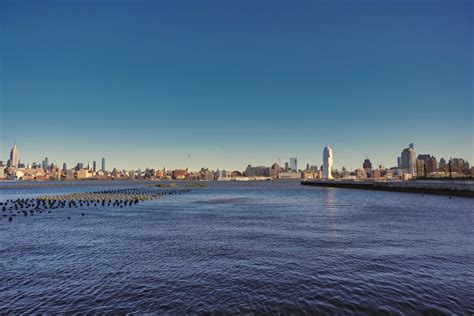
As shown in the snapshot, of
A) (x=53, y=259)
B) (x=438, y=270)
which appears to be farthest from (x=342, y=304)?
(x=53, y=259)

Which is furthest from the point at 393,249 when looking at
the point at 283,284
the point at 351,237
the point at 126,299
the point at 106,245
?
the point at 106,245

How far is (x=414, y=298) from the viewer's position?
16250 millimetres

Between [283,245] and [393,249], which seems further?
[283,245]

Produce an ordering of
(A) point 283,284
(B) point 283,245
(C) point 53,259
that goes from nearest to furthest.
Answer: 1. (A) point 283,284
2. (C) point 53,259
3. (B) point 283,245

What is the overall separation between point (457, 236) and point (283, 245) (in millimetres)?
19738

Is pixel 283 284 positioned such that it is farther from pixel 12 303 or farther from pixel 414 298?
pixel 12 303

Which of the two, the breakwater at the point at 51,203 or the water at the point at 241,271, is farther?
the breakwater at the point at 51,203

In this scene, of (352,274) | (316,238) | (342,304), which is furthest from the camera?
(316,238)

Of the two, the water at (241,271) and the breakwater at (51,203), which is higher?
the water at (241,271)

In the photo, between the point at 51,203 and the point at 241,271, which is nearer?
the point at 241,271

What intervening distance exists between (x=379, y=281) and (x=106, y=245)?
2480 centimetres

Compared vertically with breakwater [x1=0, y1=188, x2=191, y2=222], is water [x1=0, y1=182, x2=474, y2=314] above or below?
above

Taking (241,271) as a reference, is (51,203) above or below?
below

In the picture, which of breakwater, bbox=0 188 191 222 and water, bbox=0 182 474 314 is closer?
water, bbox=0 182 474 314
